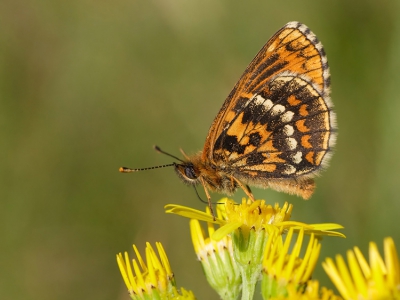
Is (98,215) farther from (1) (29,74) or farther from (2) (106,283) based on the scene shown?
(1) (29,74)

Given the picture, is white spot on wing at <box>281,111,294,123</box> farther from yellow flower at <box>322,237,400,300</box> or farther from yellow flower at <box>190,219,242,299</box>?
yellow flower at <box>322,237,400,300</box>

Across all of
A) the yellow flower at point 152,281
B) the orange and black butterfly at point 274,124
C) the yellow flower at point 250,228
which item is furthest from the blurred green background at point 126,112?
the yellow flower at point 152,281

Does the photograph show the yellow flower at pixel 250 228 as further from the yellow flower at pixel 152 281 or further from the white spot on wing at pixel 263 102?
the white spot on wing at pixel 263 102

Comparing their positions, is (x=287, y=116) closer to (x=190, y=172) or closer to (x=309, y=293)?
(x=190, y=172)

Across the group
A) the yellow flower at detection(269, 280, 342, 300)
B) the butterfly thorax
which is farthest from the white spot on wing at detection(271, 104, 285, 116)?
the yellow flower at detection(269, 280, 342, 300)

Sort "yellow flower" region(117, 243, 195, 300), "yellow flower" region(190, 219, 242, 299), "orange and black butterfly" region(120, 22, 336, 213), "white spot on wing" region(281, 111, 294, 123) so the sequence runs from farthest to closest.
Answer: "white spot on wing" region(281, 111, 294, 123)
"orange and black butterfly" region(120, 22, 336, 213)
"yellow flower" region(190, 219, 242, 299)
"yellow flower" region(117, 243, 195, 300)

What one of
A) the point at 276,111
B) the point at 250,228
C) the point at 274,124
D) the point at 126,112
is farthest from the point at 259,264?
the point at 126,112

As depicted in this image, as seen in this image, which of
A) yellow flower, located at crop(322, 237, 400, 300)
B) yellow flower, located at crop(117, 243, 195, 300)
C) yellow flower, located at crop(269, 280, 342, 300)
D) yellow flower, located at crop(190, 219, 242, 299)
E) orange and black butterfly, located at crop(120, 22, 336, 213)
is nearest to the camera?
yellow flower, located at crop(322, 237, 400, 300)
